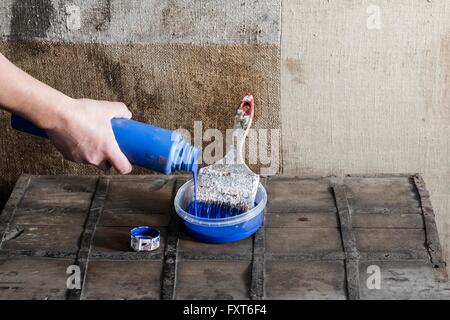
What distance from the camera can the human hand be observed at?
2.01 m

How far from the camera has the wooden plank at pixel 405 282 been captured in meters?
1.95

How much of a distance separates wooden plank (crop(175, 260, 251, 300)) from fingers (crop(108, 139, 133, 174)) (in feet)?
0.99

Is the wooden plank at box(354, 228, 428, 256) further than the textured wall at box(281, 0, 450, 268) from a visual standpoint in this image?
No

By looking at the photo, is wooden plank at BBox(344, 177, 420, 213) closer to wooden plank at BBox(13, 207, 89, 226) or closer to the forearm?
wooden plank at BBox(13, 207, 89, 226)

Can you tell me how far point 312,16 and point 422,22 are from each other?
13.7 inches

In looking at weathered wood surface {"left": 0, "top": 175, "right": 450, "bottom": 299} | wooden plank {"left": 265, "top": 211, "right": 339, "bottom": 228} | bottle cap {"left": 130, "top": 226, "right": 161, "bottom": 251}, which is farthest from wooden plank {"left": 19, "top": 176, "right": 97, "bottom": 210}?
wooden plank {"left": 265, "top": 211, "right": 339, "bottom": 228}

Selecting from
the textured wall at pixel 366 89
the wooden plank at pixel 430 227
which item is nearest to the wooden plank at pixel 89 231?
the textured wall at pixel 366 89

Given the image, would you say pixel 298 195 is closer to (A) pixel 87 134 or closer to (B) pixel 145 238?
(B) pixel 145 238

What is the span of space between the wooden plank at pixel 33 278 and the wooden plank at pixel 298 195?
0.66 m

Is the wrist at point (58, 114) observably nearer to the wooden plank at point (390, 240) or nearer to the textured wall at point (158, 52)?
the textured wall at point (158, 52)

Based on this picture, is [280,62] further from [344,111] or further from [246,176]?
[246,176]

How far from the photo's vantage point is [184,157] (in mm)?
2057
